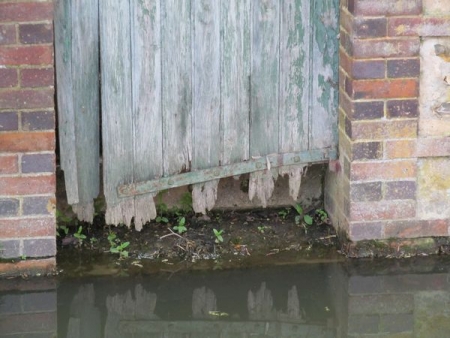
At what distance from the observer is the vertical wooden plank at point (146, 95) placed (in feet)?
16.1

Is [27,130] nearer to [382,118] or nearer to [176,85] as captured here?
[176,85]

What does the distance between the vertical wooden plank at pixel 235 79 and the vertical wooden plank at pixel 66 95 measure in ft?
2.50

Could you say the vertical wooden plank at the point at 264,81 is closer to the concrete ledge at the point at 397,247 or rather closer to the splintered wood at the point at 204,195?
the splintered wood at the point at 204,195

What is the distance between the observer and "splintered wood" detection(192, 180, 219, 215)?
5285mm

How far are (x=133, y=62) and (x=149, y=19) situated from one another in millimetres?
225

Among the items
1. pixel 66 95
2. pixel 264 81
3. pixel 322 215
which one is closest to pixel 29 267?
pixel 66 95

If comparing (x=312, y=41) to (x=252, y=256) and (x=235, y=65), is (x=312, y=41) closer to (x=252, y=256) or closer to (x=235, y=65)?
(x=235, y=65)

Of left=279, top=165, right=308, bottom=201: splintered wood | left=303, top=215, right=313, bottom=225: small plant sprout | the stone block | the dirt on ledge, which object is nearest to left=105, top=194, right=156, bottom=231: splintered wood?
the dirt on ledge

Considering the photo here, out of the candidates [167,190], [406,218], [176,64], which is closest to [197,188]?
[167,190]

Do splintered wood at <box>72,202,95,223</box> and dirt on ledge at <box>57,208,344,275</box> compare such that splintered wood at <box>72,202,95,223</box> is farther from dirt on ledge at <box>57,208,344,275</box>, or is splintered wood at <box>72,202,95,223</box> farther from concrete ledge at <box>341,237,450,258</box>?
concrete ledge at <box>341,237,450,258</box>

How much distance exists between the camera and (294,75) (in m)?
5.15

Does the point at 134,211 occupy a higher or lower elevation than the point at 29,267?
higher

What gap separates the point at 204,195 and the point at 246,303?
83cm

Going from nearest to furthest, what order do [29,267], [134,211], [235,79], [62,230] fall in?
[29,267] → [235,79] → [134,211] → [62,230]
